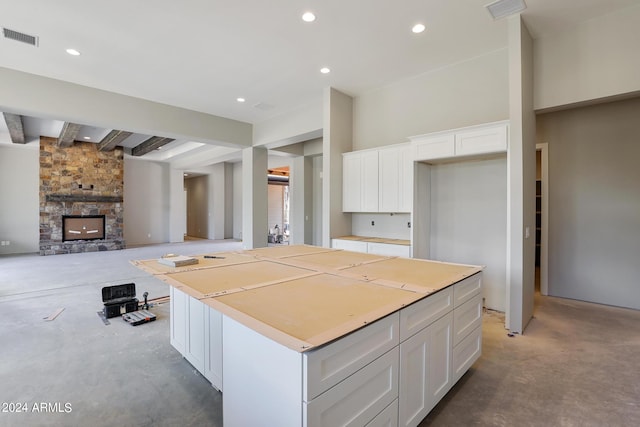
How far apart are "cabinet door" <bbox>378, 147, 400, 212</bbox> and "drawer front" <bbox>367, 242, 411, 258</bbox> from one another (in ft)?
1.74

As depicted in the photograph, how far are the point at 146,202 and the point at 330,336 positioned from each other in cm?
1122

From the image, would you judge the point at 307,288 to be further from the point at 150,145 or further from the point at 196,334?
the point at 150,145

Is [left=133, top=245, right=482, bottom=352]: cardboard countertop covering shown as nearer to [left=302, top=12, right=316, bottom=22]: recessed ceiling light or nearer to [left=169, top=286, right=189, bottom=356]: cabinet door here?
[left=169, top=286, right=189, bottom=356]: cabinet door

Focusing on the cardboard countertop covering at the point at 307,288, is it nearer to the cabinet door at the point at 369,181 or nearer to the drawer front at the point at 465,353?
the drawer front at the point at 465,353

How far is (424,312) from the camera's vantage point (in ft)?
5.33

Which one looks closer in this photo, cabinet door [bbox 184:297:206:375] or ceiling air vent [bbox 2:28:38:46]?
cabinet door [bbox 184:297:206:375]

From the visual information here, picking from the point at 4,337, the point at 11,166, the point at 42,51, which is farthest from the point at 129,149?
the point at 4,337

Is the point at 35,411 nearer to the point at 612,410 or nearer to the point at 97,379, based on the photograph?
the point at 97,379

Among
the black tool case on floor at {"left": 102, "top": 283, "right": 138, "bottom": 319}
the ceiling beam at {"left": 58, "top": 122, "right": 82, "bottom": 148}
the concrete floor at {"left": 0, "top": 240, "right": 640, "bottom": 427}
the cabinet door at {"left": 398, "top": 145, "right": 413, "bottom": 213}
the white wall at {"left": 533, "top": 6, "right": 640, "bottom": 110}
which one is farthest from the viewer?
the ceiling beam at {"left": 58, "top": 122, "right": 82, "bottom": 148}

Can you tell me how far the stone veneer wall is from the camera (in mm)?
8102

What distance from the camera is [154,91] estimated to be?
478 cm

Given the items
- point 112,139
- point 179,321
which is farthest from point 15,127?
point 179,321

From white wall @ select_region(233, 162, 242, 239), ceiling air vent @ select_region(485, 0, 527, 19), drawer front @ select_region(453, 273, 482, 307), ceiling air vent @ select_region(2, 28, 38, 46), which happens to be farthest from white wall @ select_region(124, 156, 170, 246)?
drawer front @ select_region(453, 273, 482, 307)

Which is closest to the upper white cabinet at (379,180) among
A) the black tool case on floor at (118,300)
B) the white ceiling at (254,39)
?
the white ceiling at (254,39)
